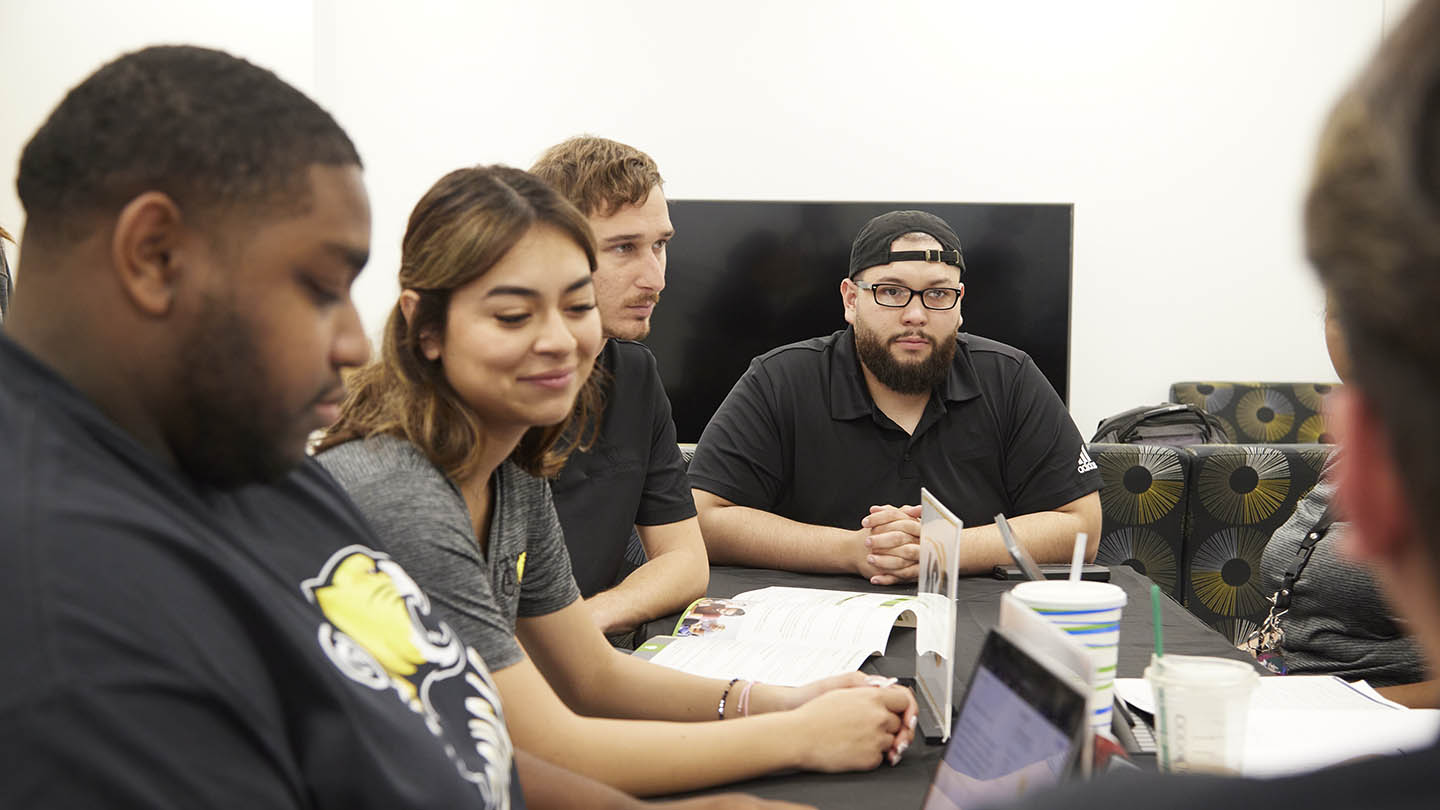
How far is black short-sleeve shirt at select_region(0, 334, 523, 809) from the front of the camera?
59 centimetres

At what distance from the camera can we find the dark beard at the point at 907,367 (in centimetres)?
255

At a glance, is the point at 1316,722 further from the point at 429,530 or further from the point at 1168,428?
the point at 1168,428

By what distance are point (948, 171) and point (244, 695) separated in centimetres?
498

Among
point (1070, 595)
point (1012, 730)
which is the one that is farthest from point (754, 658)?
point (1012, 730)

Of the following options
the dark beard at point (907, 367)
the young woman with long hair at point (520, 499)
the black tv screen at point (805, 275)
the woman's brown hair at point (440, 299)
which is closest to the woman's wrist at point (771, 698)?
the young woman with long hair at point (520, 499)

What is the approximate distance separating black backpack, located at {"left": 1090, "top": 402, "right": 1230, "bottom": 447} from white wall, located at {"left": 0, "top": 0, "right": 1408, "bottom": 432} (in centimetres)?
67

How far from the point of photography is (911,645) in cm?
176

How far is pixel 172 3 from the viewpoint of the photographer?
4461 millimetres

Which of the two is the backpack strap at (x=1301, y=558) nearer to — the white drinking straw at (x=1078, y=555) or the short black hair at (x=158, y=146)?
the white drinking straw at (x=1078, y=555)

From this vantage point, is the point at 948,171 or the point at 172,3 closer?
the point at 172,3

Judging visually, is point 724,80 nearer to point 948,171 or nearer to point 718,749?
point 948,171

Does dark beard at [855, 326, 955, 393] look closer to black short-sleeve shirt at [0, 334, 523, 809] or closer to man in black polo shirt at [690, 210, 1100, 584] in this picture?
man in black polo shirt at [690, 210, 1100, 584]

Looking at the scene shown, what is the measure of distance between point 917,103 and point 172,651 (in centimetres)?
504

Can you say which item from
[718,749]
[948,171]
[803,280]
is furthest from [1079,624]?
[948,171]
